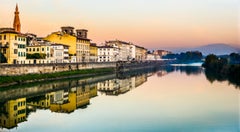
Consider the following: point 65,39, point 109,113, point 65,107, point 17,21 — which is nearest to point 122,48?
point 65,39

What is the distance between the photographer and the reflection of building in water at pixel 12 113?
1389cm

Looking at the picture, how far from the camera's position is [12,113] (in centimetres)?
1602

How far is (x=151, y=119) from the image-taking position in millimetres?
14477

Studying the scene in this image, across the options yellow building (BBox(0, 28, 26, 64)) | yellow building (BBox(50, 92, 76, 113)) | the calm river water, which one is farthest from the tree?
yellow building (BBox(50, 92, 76, 113))

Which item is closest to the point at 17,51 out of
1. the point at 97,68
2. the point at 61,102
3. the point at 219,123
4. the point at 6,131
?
the point at 61,102

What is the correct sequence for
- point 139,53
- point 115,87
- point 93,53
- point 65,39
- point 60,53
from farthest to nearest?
point 139,53, point 93,53, point 65,39, point 60,53, point 115,87

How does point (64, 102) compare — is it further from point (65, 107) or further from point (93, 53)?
point (93, 53)

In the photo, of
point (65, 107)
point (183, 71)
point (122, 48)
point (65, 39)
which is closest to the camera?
point (65, 107)

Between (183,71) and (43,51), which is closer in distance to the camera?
(43,51)

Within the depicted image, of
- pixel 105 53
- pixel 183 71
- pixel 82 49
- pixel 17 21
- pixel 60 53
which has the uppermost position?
pixel 17 21

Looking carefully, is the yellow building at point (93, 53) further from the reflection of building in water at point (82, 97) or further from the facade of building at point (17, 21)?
the reflection of building in water at point (82, 97)

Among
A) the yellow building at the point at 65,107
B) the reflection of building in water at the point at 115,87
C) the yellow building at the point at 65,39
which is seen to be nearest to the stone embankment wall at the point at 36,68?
the yellow building at the point at 65,39

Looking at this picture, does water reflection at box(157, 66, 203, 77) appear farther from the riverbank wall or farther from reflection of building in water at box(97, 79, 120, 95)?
reflection of building in water at box(97, 79, 120, 95)

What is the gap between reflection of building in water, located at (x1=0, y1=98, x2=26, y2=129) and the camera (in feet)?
45.6
